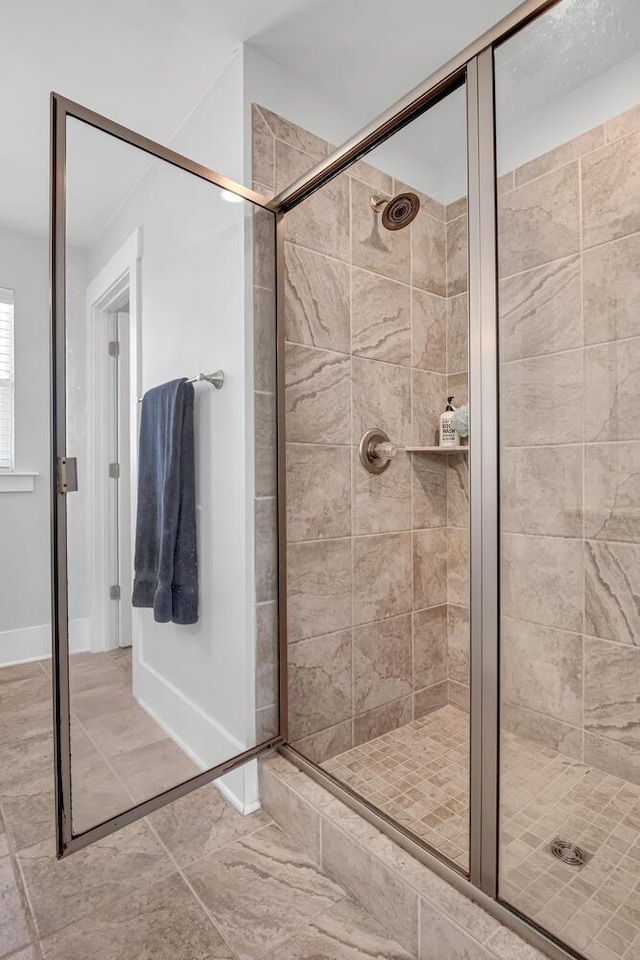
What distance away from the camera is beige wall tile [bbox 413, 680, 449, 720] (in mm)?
1837

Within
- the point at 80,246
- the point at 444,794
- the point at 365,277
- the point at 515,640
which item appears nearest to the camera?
the point at 515,640

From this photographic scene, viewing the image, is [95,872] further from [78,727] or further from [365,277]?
[365,277]

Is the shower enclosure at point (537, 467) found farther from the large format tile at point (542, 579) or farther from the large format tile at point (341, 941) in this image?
the large format tile at point (341, 941)

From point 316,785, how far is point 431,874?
16.7 inches

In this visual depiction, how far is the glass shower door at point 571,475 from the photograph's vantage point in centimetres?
104

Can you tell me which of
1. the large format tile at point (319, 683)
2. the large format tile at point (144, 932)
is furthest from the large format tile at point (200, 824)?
the large format tile at point (319, 683)

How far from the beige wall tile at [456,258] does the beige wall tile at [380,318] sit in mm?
184

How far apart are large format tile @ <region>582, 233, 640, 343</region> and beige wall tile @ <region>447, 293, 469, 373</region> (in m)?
0.41

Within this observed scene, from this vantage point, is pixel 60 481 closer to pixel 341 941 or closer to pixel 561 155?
pixel 341 941

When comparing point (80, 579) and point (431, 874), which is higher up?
point (80, 579)

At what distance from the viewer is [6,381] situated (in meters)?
2.56

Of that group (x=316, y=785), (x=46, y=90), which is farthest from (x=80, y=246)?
(x=316, y=785)

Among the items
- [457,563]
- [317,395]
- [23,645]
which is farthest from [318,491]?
[23,645]

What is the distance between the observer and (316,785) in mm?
1483
